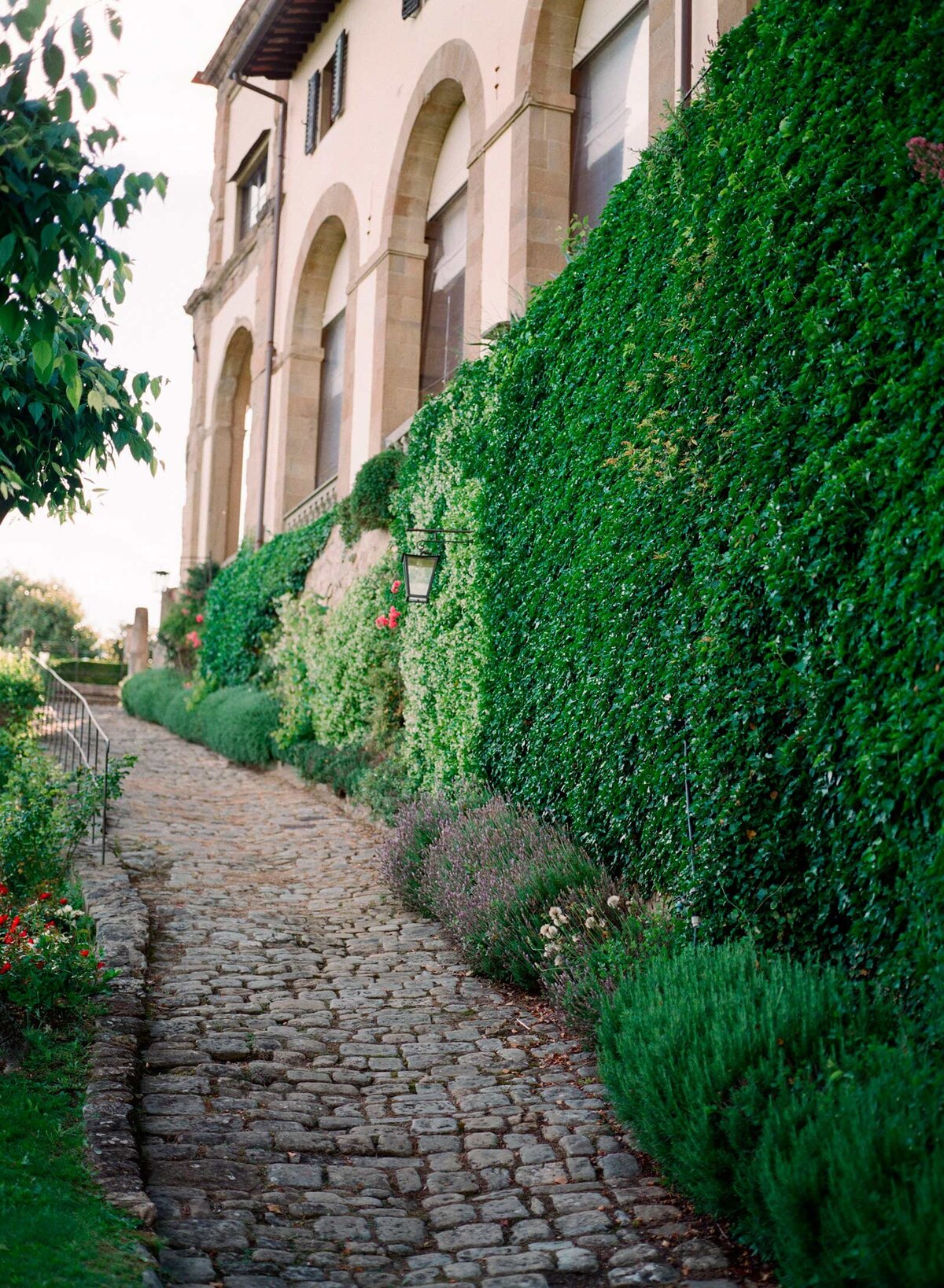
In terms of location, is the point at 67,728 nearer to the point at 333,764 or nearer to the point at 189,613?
the point at 333,764

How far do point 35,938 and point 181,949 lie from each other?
4.33 ft

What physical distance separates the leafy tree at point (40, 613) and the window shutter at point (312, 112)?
2530cm

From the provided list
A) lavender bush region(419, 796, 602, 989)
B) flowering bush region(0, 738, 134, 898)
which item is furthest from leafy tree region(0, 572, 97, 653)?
lavender bush region(419, 796, 602, 989)

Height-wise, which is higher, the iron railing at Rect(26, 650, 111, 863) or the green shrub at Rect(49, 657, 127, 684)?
the green shrub at Rect(49, 657, 127, 684)

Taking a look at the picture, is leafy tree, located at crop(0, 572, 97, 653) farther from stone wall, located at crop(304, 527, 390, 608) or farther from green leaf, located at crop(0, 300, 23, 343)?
green leaf, located at crop(0, 300, 23, 343)

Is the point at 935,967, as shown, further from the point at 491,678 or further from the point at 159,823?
the point at 159,823

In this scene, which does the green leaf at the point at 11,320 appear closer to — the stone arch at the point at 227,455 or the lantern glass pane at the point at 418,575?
the lantern glass pane at the point at 418,575

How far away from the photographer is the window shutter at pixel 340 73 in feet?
50.8

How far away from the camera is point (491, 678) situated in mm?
8508

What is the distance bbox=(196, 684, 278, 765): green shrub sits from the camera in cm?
1404

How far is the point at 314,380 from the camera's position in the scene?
1702 cm

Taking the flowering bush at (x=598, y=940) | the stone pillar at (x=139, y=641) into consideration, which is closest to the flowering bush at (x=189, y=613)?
the stone pillar at (x=139, y=641)

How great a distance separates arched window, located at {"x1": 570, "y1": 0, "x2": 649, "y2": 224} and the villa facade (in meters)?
0.02

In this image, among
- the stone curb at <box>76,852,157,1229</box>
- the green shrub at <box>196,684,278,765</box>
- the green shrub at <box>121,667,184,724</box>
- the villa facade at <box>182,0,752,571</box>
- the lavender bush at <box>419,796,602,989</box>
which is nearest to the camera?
the stone curb at <box>76,852,157,1229</box>
